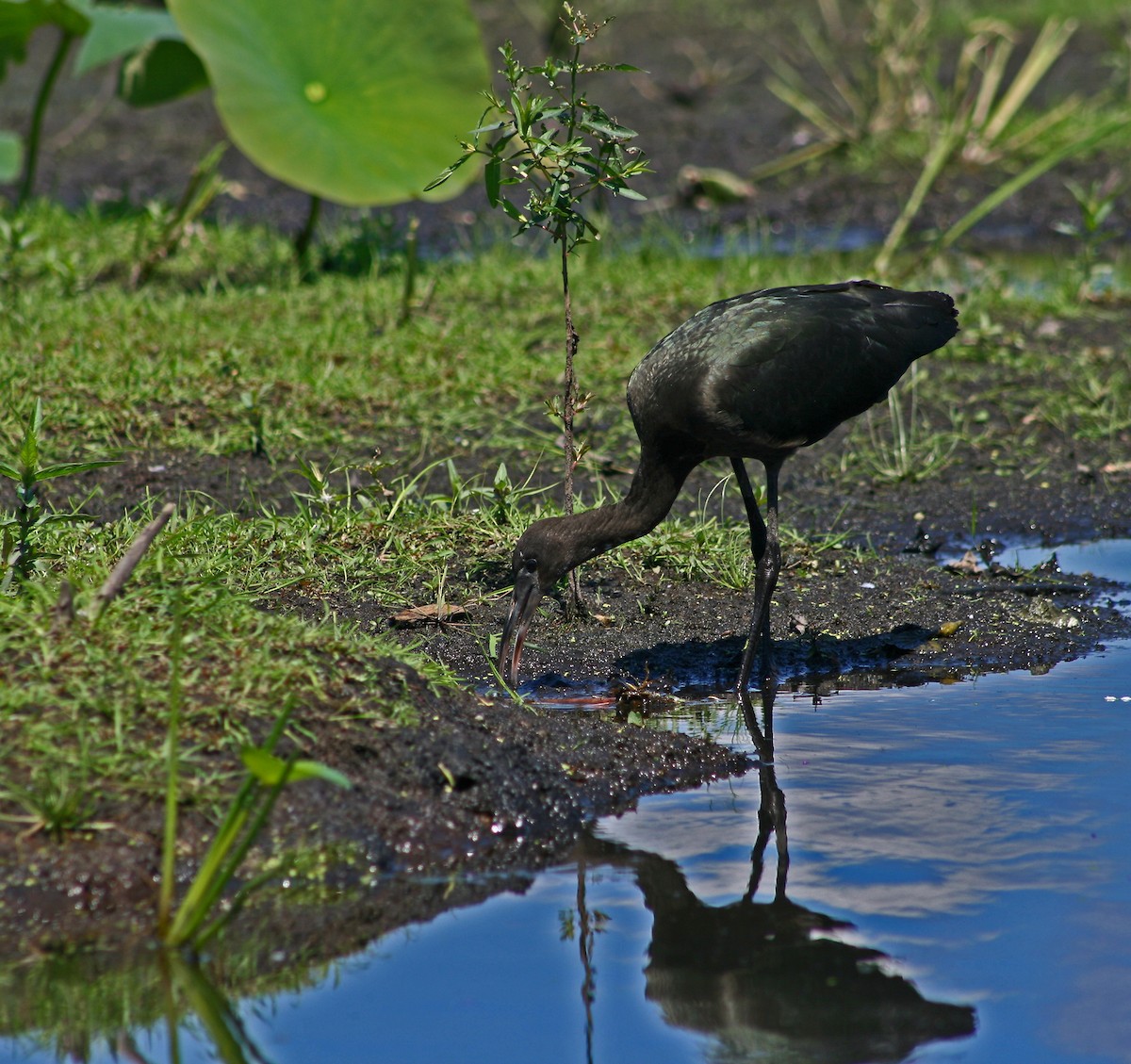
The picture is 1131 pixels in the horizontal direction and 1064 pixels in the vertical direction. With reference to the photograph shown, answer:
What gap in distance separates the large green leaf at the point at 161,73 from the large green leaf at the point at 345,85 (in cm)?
95

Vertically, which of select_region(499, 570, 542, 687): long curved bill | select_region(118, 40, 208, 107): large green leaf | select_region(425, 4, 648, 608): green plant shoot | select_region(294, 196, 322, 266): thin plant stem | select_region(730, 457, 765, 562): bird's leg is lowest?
select_region(499, 570, 542, 687): long curved bill

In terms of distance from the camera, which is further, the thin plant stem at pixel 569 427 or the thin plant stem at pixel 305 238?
the thin plant stem at pixel 305 238

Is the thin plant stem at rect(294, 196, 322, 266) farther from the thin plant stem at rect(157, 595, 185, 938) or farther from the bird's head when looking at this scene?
the thin plant stem at rect(157, 595, 185, 938)

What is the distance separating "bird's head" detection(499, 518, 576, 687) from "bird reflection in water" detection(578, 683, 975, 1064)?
1.09m

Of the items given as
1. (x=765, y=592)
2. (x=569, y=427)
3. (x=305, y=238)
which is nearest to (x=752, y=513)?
(x=765, y=592)

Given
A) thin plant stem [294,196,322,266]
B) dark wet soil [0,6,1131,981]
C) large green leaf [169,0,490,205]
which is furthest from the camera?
thin plant stem [294,196,322,266]

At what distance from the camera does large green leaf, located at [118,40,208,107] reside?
328 inches

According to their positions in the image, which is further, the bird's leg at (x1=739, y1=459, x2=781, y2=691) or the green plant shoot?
the bird's leg at (x1=739, y1=459, x2=781, y2=691)

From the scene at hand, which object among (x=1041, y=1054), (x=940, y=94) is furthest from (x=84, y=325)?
(x=940, y=94)

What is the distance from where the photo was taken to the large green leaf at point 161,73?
8328mm

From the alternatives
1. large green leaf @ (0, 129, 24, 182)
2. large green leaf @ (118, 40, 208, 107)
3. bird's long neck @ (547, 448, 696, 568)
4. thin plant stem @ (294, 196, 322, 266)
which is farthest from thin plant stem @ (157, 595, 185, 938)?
large green leaf @ (0, 129, 24, 182)

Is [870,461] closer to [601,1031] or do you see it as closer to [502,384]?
[502,384]

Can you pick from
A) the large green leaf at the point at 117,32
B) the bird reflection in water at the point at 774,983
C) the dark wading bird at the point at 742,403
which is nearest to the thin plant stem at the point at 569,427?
the dark wading bird at the point at 742,403

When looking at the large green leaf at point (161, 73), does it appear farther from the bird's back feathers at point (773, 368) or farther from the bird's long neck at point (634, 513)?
the bird's long neck at point (634, 513)
